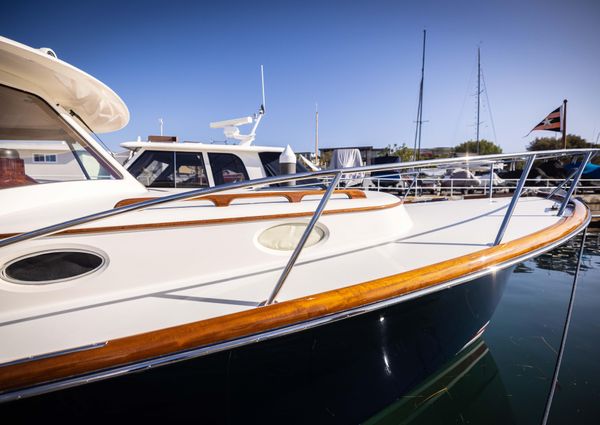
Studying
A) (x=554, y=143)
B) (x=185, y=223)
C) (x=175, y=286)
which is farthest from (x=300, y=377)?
(x=554, y=143)

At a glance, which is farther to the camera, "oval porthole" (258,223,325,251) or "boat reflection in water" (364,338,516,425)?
"boat reflection in water" (364,338,516,425)

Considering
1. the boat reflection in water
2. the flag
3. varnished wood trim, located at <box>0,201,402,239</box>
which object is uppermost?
the flag

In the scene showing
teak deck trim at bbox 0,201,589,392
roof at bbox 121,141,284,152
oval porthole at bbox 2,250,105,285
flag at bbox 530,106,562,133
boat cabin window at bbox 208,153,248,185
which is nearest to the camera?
teak deck trim at bbox 0,201,589,392

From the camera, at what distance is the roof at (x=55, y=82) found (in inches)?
69.7

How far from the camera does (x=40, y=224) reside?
4.82 ft

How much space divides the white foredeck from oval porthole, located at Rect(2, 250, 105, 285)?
54 millimetres

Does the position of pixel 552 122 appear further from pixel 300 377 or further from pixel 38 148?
pixel 38 148

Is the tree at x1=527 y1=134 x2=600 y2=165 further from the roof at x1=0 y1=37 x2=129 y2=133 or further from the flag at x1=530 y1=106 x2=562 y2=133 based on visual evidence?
the roof at x1=0 y1=37 x2=129 y2=133

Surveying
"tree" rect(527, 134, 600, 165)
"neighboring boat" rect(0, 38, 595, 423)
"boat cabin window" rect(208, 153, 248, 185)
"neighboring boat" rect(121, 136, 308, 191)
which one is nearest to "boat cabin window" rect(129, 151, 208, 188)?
"neighboring boat" rect(121, 136, 308, 191)

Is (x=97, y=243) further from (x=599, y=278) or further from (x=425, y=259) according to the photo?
(x=599, y=278)

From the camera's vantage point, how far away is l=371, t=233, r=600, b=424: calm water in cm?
232

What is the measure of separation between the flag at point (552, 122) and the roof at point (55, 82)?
12.5 metres

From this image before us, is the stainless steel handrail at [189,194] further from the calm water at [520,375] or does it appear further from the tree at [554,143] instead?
the tree at [554,143]

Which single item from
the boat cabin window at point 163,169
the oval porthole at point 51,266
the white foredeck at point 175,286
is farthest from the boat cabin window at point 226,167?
the oval porthole at point 51,266
